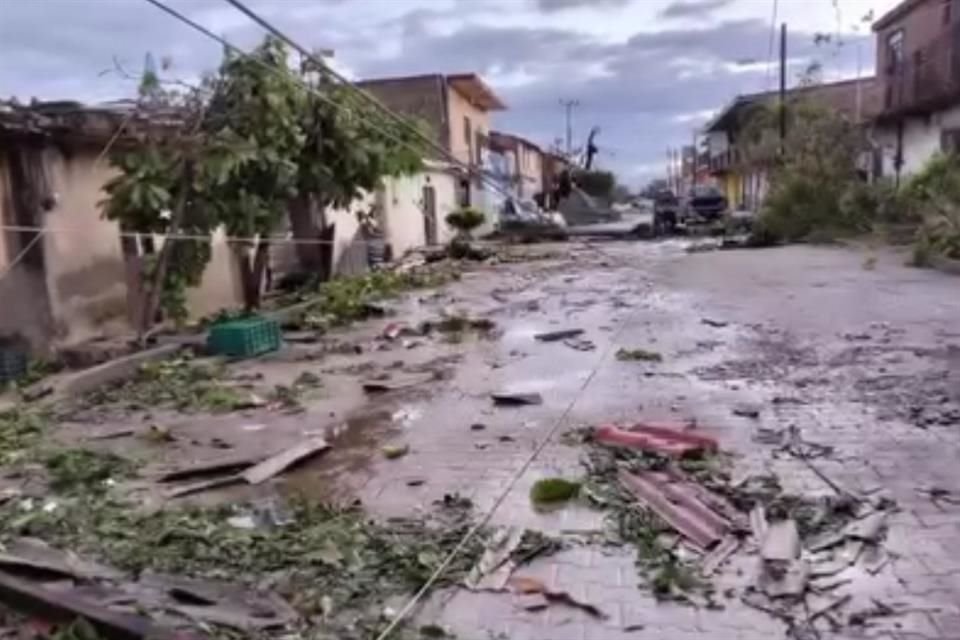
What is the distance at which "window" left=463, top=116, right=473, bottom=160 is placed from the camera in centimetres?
3847

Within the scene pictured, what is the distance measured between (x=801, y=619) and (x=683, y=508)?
1177 millimetres

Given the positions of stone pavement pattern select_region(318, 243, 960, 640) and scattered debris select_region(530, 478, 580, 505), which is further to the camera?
scattered debris select_region(530, 478, 580, 505)

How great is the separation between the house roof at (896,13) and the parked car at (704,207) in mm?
8724

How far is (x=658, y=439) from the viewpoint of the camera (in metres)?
6.02

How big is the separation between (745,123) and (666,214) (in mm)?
11584

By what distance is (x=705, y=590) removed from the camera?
3898 millimetres

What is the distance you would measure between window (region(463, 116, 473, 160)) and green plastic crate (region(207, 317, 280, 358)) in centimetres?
2803

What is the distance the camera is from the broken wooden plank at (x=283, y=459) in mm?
5691

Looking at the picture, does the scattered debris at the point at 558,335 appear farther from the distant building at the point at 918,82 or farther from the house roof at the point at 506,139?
the house roof at the point at 506,139

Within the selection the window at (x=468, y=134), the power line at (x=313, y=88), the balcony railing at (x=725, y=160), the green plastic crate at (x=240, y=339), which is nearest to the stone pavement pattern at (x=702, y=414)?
the power line at (x=313, y=88)

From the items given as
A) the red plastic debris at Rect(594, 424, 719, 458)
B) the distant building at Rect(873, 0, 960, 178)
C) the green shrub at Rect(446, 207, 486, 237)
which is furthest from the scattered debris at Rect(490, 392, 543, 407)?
the green shrub at Rect(446, 207, 486, 237)

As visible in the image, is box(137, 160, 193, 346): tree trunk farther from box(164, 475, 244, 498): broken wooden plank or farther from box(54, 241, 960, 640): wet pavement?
box(164, 475, 244, 498): broken wooden plank

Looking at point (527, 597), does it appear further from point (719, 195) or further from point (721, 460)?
point (719, 195)

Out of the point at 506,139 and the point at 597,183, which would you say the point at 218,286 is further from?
the point at 597,183
